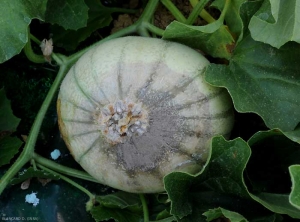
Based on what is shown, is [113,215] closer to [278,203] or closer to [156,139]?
[156,139]

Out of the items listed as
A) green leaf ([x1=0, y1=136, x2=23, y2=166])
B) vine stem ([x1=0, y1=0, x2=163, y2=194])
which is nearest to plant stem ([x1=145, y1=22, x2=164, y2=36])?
vine stem ([x1=0, y1=0, x2=163, y2=194])

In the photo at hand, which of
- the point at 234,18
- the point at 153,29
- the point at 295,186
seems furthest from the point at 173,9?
the point at 295,186

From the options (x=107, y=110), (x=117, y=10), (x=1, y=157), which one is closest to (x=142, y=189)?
(x=107, y=110)

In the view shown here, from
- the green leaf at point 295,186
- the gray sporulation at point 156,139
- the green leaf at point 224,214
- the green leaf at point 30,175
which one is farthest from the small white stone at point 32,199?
the green leaf at point 295,186

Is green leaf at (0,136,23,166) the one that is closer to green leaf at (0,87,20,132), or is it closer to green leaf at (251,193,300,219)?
green leaf at (0,87,20,132)

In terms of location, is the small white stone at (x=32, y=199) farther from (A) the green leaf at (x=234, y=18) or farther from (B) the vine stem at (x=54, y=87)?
(A) the green leaf at (x=234, y=18)

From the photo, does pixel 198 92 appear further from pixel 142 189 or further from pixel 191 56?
pixel 142 189
